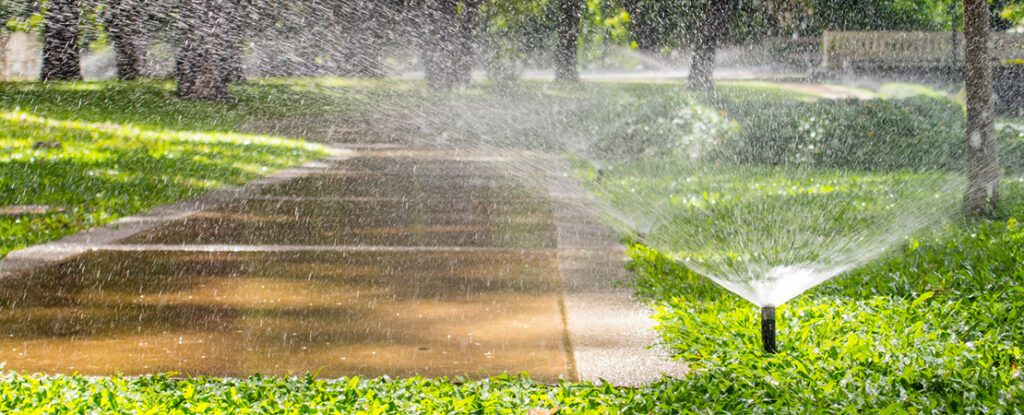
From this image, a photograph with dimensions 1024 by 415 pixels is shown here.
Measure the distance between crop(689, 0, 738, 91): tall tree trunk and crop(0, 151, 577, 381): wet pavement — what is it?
1824 centimetres

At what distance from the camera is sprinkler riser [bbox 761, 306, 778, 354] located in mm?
4547

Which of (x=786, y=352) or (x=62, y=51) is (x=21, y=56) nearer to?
(x=62, y=51)

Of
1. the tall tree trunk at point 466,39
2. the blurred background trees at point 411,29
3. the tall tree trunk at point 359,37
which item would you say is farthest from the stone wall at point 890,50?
the tall tree trunk at point 359,37

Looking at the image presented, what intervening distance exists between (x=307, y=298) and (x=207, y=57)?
1991 centimetres

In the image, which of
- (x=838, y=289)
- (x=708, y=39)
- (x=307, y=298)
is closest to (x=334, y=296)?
(x=307, y=298)

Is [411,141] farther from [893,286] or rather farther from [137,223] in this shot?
[893,286]

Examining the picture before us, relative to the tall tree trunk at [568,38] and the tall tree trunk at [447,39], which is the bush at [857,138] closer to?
the tall tree trunk at [447,39]

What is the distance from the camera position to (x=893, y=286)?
591 cm

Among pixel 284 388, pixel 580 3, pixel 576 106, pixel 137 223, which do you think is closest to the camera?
pixel 284 388

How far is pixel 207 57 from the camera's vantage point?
81.5ft

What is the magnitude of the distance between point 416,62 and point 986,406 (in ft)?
113

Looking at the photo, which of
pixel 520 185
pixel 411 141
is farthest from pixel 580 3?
pixel 520 185

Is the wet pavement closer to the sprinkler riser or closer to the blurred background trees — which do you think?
the sprinkler riser

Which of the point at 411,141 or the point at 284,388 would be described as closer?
the point at 284,388
